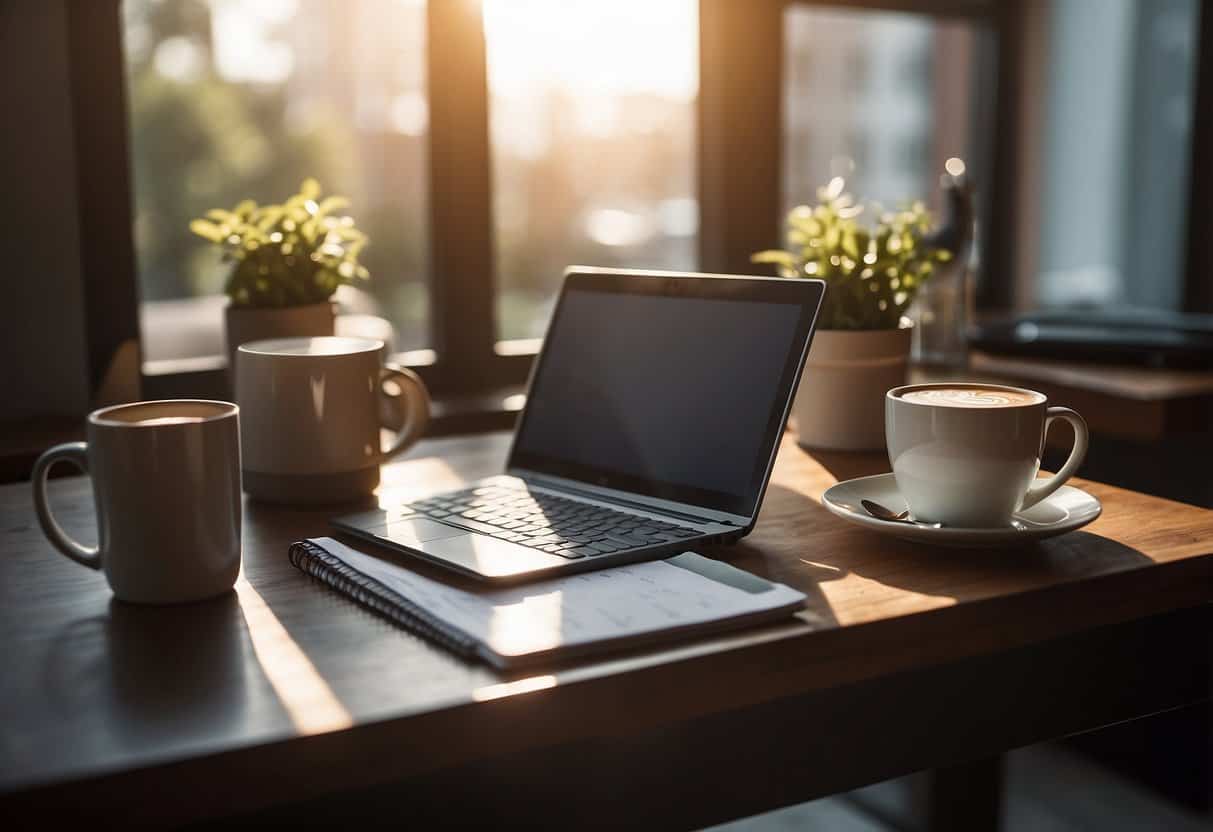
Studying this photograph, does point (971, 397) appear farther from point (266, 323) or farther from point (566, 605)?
point (266, 323)

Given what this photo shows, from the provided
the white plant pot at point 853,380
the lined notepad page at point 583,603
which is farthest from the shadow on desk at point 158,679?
the white plant pot at point 853,380

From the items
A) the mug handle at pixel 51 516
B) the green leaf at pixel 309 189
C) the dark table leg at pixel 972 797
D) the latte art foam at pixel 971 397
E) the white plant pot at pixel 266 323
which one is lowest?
the dark table leg at pixel 972 797

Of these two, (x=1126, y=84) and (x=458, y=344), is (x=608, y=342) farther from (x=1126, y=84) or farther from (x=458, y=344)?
(x=1126, y=84)

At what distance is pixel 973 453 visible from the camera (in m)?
0.81

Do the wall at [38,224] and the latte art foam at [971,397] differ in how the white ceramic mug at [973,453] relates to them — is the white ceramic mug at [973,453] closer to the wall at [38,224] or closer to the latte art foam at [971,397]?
the latte art foam at [971,397]

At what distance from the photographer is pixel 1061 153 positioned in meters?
2.57

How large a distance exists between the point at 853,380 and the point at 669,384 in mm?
275

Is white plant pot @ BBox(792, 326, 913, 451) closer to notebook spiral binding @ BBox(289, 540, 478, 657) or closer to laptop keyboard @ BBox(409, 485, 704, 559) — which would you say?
laptop keyboard @ BBox(409, 485, 704, 559)

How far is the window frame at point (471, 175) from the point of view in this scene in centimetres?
161

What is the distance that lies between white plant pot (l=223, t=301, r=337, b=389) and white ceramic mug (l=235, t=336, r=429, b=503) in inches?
7.4

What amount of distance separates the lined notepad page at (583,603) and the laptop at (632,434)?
0.02 meters

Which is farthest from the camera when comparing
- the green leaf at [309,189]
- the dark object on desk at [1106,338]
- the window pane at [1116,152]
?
the window pane at [1116,152]

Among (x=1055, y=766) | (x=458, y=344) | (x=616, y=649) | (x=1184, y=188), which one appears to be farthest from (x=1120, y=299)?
(x=616, y=649)

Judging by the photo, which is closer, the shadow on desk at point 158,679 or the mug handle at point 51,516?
the shadow on desk at point 158,679
